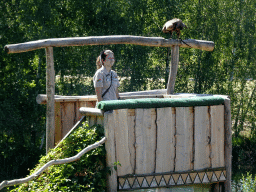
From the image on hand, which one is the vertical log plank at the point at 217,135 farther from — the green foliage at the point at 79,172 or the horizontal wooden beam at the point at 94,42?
the horizontal wooden beam at the point at 94,42

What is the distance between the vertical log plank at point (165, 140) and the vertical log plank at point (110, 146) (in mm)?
588

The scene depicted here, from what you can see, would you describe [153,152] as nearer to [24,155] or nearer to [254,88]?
[24,155]

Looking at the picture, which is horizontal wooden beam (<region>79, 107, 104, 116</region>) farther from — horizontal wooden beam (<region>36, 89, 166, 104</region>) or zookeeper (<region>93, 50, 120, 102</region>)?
horizontal wooden beam (<region>36, 89, 166, 104</region>)

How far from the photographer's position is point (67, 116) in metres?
7.52

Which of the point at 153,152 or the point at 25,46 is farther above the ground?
the point at 25,46

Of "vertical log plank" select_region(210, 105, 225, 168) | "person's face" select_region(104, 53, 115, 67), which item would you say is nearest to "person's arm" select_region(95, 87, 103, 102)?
"person's face" select_region(104, 53, 115, 67)

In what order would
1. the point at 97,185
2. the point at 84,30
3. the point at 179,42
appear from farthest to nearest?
1. the point at 84,30
2. the point at 179,42
3. the point at 97,185

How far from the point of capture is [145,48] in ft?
67.0

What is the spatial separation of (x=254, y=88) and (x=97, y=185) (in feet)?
55.3

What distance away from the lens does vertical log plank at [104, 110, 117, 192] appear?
5422 millimetres

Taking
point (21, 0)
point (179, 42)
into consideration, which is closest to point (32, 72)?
point (21, 0)

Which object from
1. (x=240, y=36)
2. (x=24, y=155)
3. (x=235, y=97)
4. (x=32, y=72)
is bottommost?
(x=24, y=155)

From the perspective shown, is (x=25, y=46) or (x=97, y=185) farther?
(x=25, y=46)

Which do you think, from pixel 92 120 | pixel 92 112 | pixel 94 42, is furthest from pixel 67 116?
pixel 92 112
